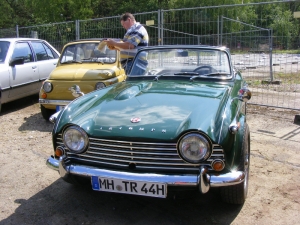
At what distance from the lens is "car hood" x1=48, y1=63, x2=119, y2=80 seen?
6.48 metres

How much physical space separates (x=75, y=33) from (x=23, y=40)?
386 centimetres

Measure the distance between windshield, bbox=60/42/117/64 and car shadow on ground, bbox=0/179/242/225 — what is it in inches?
146

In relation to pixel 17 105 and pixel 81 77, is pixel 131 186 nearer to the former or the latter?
pixel 81 77

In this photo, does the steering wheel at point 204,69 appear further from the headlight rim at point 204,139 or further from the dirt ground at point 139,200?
the headlight rim at point 204,139

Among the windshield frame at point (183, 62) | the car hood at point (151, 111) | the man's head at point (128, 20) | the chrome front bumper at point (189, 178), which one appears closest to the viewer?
the chrome front bumper at point (189, 178)

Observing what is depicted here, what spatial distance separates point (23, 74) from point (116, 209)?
519 centimetres

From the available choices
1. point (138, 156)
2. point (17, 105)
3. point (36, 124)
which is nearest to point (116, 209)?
point (138, 156)

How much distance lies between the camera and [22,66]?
25.6ft

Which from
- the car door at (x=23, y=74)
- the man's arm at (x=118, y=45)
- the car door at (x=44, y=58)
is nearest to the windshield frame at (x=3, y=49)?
the car door at (x=23, y=74)

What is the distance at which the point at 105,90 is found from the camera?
169 inches

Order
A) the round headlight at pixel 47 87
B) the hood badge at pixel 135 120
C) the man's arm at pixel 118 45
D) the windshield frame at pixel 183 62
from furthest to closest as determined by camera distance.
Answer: the round headlight at pixel 47 87
the man's arm at pixel 118 45
the windshield frame at pixel 183 62
the hood badge at pixel 135 120

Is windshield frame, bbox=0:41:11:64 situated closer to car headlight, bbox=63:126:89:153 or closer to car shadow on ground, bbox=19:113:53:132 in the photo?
car shadow on ground, bbox=19:113:53:132

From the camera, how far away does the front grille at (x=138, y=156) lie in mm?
3012

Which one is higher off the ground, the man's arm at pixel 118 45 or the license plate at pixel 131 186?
the man's arm at pixel 118 45
